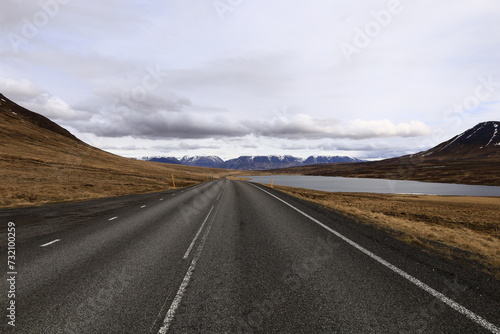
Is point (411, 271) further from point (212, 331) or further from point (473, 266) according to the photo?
point (212, 331)

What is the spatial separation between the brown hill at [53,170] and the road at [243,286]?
52.4ft

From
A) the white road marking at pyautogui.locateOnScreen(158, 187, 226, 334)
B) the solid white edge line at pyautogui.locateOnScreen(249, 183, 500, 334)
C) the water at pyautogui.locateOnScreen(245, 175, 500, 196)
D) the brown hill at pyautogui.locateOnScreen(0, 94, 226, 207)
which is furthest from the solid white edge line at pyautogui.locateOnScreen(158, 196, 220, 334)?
the water at pyautogui.locateOnScreen(245, 175, 500, 196)

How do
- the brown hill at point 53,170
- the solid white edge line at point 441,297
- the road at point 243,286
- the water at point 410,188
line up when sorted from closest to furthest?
the solid white edge line at point 441,297 → the road at point 243,286 → the brown hill at point 53,170 → the water at point 410,188

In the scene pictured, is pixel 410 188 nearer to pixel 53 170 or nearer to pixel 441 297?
pixel 441 297

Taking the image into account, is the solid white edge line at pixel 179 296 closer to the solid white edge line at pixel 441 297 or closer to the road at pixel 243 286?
the road at pixel 243 286

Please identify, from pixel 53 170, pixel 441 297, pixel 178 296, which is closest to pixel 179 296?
pixel 178 296

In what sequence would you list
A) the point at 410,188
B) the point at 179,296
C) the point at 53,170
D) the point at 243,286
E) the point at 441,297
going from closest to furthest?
the point at 441,297 → the point at 179,296 → the point at 243,286 → the point at 53,170 → the point at 410,188

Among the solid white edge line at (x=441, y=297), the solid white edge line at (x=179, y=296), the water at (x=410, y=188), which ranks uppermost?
the solid white edge line at (x=441, y=297)

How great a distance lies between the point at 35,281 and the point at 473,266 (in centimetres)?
1000

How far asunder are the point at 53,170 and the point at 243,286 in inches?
1963

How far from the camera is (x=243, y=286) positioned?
16.3ft

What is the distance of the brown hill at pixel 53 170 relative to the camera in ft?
74.6

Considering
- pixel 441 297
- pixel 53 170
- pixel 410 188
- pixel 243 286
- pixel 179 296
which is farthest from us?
pixel 410 188

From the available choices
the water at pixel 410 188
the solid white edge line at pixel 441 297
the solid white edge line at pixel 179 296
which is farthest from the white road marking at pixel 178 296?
the water at pixel 410 188
